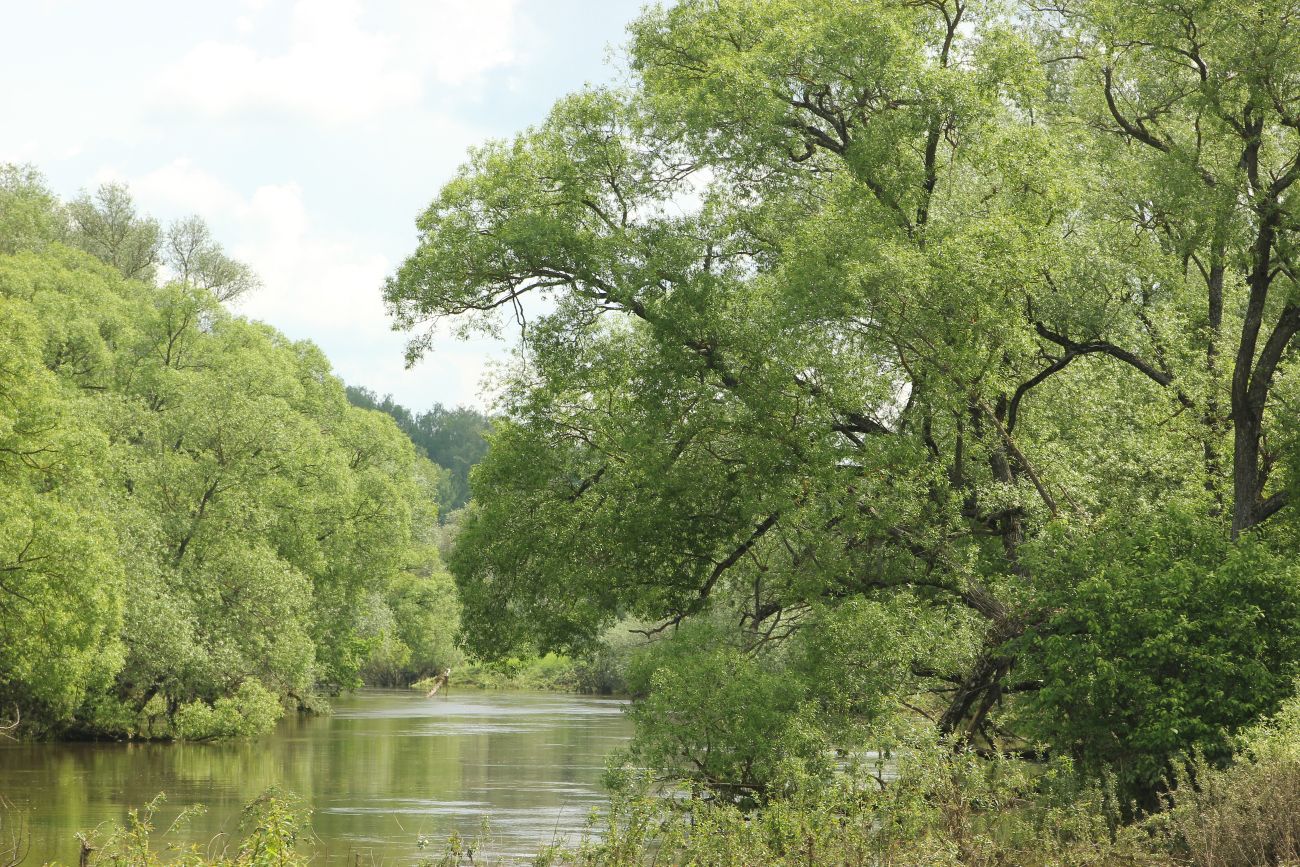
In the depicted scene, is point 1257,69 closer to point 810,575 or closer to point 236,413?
point 810,575

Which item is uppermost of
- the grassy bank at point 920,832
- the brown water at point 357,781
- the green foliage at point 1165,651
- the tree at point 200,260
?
the tree at point 200,260

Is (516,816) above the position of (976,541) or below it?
below

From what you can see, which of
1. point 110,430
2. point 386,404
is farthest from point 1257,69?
point 386,404

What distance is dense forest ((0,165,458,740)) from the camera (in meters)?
29.7

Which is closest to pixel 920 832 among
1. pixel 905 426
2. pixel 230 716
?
pixel 905 426

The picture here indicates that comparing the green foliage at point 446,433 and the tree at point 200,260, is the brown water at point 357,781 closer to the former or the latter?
the tree at point 200,260

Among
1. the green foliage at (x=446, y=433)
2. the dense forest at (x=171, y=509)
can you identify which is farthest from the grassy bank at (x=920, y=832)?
the green foliage at (x=446, y=433)

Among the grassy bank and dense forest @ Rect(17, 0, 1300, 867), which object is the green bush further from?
the grassy bank

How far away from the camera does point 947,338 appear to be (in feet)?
62.5

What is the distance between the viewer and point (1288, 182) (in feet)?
59.0

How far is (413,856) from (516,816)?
481 cm

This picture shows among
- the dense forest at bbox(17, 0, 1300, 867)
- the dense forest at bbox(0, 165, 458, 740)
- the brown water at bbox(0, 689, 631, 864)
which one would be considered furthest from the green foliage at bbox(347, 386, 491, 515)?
the dense forest at bbox(17, 0, 1300, 867)

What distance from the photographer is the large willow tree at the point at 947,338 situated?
57.4ft

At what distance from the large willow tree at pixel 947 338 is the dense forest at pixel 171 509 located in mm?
12217
